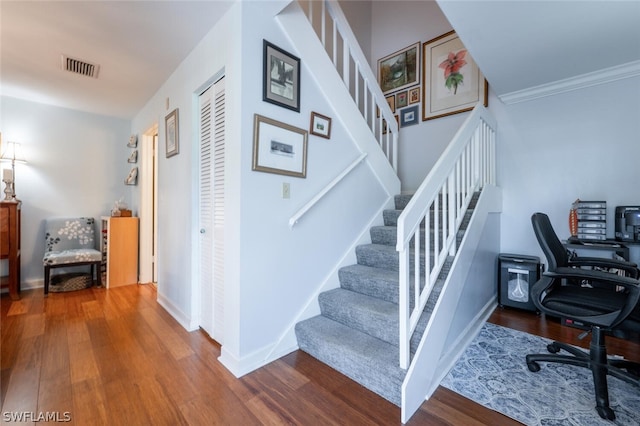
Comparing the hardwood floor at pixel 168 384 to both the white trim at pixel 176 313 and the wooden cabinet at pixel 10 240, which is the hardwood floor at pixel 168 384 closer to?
the white trim at pixel 176 313

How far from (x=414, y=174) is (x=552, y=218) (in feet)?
5.11

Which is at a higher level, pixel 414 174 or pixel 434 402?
pixel 414 174

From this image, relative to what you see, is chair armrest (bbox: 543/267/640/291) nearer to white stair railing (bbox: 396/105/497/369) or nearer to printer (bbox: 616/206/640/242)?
white stair railing (bbox: 396/105/497/369)

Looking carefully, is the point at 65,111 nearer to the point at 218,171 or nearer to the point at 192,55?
the point at 192,55

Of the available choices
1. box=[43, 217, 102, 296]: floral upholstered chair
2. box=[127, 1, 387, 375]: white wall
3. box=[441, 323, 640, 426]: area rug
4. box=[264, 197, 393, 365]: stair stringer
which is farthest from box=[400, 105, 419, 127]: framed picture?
box=[43, 217, 102, 296]: floral upholstered chair

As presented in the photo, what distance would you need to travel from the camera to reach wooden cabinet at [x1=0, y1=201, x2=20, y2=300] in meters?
3.00

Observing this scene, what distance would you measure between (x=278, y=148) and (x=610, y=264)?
7.89 feet

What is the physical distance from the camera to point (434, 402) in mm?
1463

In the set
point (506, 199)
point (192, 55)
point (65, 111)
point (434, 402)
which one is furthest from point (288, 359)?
point (65, 111)

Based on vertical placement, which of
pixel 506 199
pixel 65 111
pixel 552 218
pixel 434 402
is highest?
pixel 65 111

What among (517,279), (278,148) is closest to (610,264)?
(517,279)

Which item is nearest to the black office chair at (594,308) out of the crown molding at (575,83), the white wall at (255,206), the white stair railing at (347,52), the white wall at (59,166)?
the white wall at (255,206)

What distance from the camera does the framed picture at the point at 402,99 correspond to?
3.78m

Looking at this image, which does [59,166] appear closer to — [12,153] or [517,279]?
[12,153]
